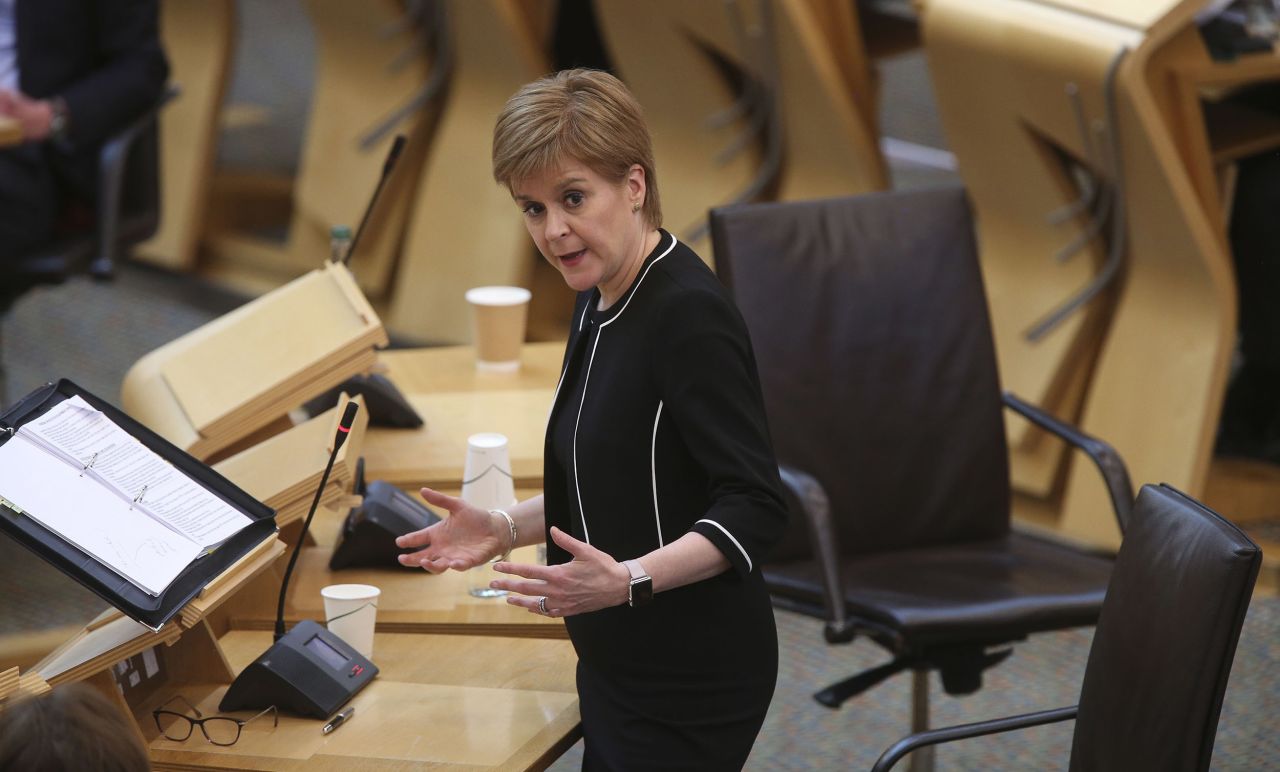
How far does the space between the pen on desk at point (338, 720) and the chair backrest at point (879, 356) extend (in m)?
1.06

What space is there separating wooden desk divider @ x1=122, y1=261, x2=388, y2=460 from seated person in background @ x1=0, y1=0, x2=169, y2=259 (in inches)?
54.4

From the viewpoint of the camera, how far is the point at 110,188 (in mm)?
3434

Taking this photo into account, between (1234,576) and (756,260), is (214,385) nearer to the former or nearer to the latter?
(756,260)

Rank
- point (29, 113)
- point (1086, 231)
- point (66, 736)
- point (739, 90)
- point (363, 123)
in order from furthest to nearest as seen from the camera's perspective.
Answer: point (363, 123) < point (739, 90) < point (1086, 231) < point (29, 113) < point (66, 736)

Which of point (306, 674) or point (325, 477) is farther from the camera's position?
point (325, 477)

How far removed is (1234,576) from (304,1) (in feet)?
13.0

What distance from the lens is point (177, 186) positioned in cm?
516

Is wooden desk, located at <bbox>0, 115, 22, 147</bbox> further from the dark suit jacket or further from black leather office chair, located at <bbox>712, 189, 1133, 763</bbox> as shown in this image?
black leather office chair, located at <bbox>712, 189, 1133, 763</bbox>

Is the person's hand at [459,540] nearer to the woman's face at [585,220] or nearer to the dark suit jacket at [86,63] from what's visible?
the woman's face at [585,220]

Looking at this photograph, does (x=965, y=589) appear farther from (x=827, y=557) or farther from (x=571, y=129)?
(x=571, y=129)

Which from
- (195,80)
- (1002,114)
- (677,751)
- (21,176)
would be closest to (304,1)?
(195,80)

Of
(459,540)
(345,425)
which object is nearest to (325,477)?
(345,425)

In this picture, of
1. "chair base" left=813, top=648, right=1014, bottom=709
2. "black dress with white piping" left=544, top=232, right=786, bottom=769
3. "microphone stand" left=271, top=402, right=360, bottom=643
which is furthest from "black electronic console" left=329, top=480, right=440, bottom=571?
"chair base" left=813, top=648, right=1014, bottom=709

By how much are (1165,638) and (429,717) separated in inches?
29.9
